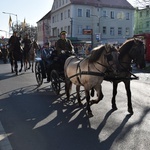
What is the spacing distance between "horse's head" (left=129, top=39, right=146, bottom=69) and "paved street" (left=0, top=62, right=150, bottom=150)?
135 cm

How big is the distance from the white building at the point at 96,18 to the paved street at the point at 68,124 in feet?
175

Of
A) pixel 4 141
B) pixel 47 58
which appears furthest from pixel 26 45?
pixel 4 141

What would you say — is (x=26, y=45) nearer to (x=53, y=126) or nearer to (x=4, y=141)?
(x=53, y=126)

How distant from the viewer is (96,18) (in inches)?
2591

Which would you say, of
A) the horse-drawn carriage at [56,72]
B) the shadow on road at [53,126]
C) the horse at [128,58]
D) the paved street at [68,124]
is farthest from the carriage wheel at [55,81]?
the horse at [128,58]

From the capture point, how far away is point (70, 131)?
5.94 metres

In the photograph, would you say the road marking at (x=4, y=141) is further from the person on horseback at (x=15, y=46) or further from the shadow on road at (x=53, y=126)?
the person on horseback at (x=15, y=46)

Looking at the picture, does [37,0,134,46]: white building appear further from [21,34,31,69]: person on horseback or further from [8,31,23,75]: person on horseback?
[8,31,23,75]: person on horseback

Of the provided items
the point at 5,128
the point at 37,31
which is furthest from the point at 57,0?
the point at 5,128

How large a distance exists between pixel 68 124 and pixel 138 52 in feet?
7.94

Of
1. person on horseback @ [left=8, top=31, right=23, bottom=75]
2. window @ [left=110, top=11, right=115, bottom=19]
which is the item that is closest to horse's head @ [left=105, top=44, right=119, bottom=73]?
person on horseback @ [left=8, top=31, right=23, bottom=75]

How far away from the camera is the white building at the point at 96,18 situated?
212ft

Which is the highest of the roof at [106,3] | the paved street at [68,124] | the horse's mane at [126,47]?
the roof at [106,3]

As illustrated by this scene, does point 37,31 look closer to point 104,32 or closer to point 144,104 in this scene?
point 104,32
